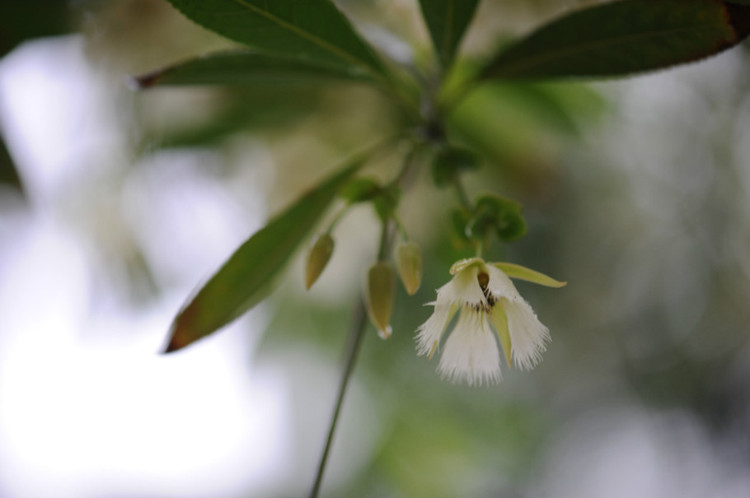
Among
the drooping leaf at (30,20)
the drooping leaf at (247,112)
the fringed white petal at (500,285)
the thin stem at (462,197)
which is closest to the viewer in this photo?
the fringed white petal at (500,285)

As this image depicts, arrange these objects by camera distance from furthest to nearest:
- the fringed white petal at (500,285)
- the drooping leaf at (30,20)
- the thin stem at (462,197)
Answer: the drooping leaf at (30,20) → the thin stem at (462,197) → the fringed white petal at (500,285)

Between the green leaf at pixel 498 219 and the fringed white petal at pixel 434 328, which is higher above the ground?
the green leaf at pixel 498 219

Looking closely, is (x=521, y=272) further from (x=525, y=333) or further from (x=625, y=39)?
(x=625, y=39)

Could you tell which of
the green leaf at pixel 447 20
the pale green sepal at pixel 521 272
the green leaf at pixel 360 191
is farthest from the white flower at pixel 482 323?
the green leaf at pixel 447 20

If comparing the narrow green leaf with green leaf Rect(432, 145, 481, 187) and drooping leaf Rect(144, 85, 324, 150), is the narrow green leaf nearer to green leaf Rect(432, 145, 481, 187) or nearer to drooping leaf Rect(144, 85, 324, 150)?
drooping leaf Rect(144, 85, 324, 150)

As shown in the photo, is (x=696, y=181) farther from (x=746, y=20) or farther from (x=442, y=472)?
(x=746, y=20)

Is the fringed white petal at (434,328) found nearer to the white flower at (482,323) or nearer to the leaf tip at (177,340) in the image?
the white flower at (482,323)

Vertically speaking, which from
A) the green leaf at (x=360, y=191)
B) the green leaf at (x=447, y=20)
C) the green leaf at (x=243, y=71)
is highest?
the green leaf at (x=447, y=20)
